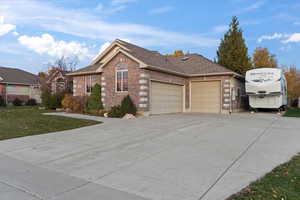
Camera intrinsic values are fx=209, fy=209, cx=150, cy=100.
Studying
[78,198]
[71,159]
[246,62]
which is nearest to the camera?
[78,198]

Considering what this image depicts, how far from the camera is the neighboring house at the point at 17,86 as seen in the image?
30047 mm

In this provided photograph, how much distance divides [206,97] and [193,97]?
1.22m

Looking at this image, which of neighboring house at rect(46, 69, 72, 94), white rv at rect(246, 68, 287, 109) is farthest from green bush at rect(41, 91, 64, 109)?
white rv at rect(246, 68, 287, 109)

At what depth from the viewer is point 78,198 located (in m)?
3.30

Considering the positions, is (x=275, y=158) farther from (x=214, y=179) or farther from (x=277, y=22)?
(x=277, y=22)

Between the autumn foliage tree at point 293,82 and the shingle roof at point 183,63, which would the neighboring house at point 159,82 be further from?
the autumn foliage tree at point 293,82

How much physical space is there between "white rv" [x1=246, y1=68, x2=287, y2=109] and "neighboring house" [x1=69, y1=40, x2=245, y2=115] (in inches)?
58.7

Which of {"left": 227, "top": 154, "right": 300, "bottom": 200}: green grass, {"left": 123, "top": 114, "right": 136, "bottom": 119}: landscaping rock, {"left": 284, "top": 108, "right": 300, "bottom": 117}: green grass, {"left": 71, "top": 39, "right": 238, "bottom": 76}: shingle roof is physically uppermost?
{"left": 71, "top": 39, "right": 238, "bottom": 76}: shingle roof

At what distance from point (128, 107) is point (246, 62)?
19.7m

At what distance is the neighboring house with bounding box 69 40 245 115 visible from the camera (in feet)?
49.3

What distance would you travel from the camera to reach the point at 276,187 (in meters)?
3.66

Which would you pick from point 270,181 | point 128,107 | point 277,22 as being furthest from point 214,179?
point 277,22

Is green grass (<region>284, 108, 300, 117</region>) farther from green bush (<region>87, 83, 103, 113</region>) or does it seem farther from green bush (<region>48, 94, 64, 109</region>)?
green bush (<region>48, 94, 64, 109</region>)

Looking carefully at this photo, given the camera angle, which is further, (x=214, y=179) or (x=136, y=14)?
(x=136, y=14)
